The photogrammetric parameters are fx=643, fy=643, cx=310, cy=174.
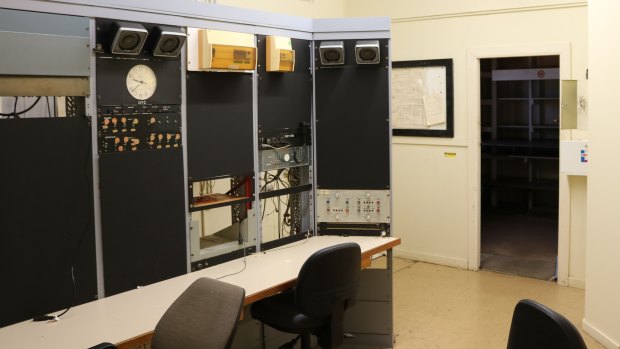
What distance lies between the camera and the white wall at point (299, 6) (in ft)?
16.8

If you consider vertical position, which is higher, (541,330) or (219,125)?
(219,125)

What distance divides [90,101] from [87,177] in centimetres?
36

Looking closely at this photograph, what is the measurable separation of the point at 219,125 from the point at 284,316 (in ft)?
3.75

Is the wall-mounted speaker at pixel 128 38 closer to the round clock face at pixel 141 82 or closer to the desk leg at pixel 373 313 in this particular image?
the round clock face at pixel 141 82

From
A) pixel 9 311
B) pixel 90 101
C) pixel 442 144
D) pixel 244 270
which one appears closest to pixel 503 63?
pixel 442 144

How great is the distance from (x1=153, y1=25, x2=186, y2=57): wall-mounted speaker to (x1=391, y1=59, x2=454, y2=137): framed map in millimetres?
3195

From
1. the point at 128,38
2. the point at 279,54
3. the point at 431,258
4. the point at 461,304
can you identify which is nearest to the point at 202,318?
the point at 128,38

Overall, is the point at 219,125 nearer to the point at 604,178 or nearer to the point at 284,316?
the point at 284,316

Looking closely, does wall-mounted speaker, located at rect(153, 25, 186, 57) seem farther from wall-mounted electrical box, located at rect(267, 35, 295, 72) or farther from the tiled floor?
the tiled floor

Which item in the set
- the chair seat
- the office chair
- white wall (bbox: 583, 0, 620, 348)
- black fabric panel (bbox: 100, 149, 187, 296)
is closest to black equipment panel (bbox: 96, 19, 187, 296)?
black fabric panel (bbox: 100, 149, 187, 296)

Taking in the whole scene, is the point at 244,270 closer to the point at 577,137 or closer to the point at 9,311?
the point at 9,311

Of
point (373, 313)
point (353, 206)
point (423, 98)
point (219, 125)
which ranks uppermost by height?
point (423, 98)

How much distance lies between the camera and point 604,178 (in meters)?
4.11

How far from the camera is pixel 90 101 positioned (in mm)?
3047
